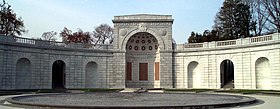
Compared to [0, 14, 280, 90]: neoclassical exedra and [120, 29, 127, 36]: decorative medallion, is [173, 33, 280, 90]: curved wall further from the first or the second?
[120, 29, 127, 36]: decorative medallion

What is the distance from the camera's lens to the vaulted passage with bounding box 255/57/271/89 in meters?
37.0

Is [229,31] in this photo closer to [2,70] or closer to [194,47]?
[194,47]

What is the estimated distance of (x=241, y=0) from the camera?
53.0 metres

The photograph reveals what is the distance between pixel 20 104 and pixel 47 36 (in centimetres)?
5431

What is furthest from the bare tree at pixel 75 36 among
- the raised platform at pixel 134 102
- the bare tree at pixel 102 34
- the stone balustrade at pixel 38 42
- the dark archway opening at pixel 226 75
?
the raised platform at pixel 134 102

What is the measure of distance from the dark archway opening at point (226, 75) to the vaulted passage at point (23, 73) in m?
27.0

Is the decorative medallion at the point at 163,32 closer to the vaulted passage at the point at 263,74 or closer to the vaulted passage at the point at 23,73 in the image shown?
the vaulted passage at the point at 263,74

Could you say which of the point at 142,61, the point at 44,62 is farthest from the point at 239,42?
the point at 44,62

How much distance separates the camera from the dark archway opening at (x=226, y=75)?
42.9 m

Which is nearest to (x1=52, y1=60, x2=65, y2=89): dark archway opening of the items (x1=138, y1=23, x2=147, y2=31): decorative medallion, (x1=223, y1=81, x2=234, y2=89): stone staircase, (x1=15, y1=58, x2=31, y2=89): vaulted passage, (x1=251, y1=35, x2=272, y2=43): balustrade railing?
(x1=15, y1=58, x2=31, y2=89): vaulted passage

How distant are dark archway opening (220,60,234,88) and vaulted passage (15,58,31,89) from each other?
27.0m

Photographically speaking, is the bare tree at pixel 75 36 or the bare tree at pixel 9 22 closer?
the bare tree at pixel 9 22

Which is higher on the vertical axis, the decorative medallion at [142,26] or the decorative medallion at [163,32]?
the decorative medallion at [142,26]

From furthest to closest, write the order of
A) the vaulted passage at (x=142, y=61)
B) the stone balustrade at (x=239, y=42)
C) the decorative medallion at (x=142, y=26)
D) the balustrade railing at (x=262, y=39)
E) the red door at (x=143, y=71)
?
the red door at (x=143, y=71) < the vaulted passage at (x=142, y=61) < the decorative medallion at (x=142, y=26) < the balustrade railing at (x=262, y=39) < the stone balustrade at (x=239, y=42)
